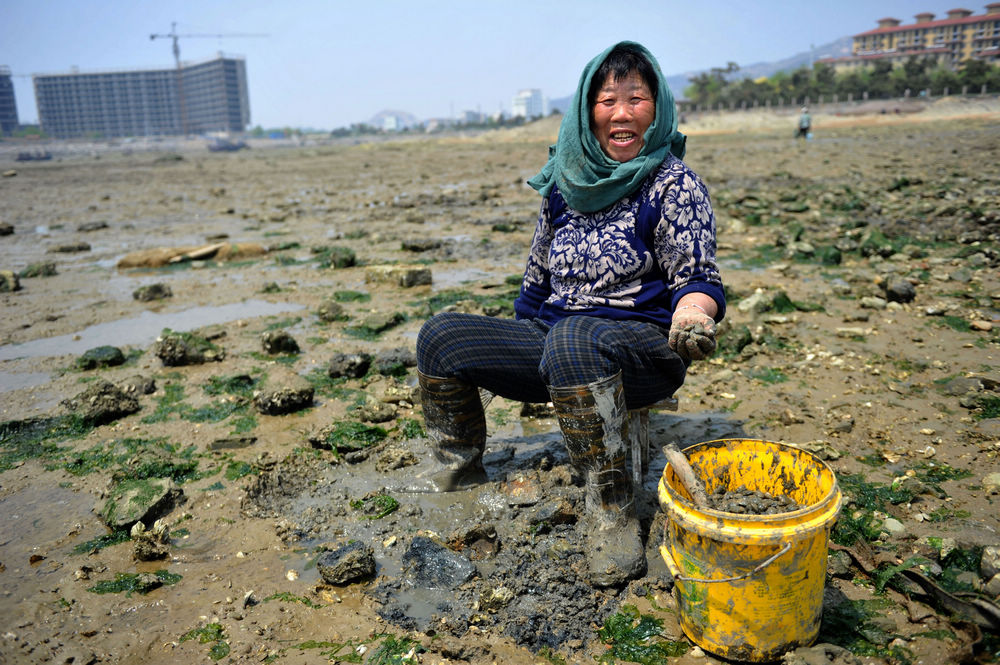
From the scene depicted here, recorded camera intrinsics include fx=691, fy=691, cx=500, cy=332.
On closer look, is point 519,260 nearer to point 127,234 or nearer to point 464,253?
point 464,253

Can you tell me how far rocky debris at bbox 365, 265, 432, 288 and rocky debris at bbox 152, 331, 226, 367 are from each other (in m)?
2.20

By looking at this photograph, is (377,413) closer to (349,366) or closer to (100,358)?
(349,366)

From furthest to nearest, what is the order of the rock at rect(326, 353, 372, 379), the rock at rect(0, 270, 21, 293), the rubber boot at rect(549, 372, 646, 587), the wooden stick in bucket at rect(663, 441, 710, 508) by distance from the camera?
the rock at rect(0, 270, 21, 293) → the rock at rect(326, 353, 372, 379) → the rubber boot at rect(549, 372, 646, 587) → the wooden stick in bucket at rect(663, 441, 710, 508)

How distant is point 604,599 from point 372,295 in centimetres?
483

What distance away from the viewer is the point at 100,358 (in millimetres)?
5094

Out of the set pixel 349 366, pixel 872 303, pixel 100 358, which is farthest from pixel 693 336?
pixel 100 358

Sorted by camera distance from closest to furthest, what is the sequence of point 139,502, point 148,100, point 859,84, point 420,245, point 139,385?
point 139,502 < point 139,385 < point 420,245 < point 859,84 < point 148,100

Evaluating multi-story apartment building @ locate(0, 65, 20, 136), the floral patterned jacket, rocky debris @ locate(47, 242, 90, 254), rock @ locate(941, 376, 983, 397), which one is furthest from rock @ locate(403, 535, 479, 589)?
multi-story apartment building @ locate(0, 65, 20, 136)

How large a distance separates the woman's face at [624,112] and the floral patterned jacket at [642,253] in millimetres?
166

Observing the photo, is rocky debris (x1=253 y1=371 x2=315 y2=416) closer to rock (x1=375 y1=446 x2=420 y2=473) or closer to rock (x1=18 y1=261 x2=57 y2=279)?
rock (x1=375 y1=446 x2=420 y2=473)

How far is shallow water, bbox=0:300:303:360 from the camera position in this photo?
18.6 ft

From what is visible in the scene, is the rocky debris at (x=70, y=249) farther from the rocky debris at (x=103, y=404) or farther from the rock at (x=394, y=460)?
the rock at (x=394, y=460)

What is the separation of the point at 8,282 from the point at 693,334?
808cm

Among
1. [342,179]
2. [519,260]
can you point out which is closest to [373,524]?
[519,260]
